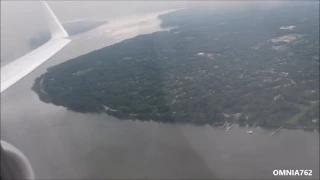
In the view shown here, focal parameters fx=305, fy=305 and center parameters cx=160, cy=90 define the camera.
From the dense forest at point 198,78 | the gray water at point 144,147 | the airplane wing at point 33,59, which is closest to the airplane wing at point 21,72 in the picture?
the airplane wing at point 33,59

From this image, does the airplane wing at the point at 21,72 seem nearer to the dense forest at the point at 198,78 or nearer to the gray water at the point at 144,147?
the gray water at the point at 144,147

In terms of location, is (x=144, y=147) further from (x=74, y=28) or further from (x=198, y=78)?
(x=74, y=28)

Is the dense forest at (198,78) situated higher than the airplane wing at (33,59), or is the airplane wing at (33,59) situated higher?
the airplane wing at (33,59)


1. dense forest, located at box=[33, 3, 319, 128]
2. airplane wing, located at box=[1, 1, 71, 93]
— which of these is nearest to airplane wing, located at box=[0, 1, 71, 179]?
airplane wing, located at box=[1, 1, 71, 93]

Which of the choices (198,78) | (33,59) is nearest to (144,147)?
(33,59)

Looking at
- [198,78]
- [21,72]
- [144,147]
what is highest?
[21,72]

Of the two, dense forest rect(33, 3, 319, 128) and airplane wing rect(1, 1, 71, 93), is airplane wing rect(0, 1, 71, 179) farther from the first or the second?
dense forest rect(33, 3, 319, 128)
